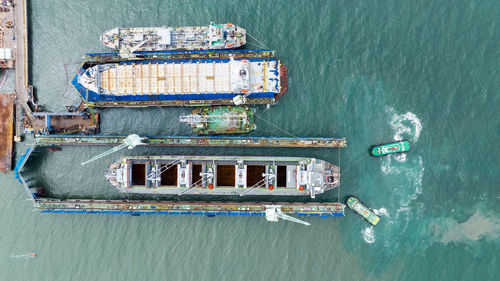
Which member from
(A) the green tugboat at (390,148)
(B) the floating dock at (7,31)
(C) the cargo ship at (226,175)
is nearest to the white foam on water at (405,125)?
(A) the green tugboat at (390,148)

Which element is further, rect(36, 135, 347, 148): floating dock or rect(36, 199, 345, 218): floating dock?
rect(36, 135, 347, 148): floating dock

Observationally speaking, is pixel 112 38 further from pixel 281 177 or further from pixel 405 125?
pixel 405 125

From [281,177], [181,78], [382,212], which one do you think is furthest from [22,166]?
[382,212]

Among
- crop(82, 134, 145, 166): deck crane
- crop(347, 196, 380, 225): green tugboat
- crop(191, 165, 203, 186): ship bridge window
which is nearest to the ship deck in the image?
crop(82, 134, 145, 166): deck crane

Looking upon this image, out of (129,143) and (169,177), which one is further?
(169,177)

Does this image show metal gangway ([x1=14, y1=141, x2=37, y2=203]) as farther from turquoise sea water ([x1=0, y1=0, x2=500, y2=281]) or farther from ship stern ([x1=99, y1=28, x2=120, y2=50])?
ship stern ([x1=99, y1=28, x2=120, y2=50])

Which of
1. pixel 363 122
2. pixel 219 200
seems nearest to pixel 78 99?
pixel 219 200
